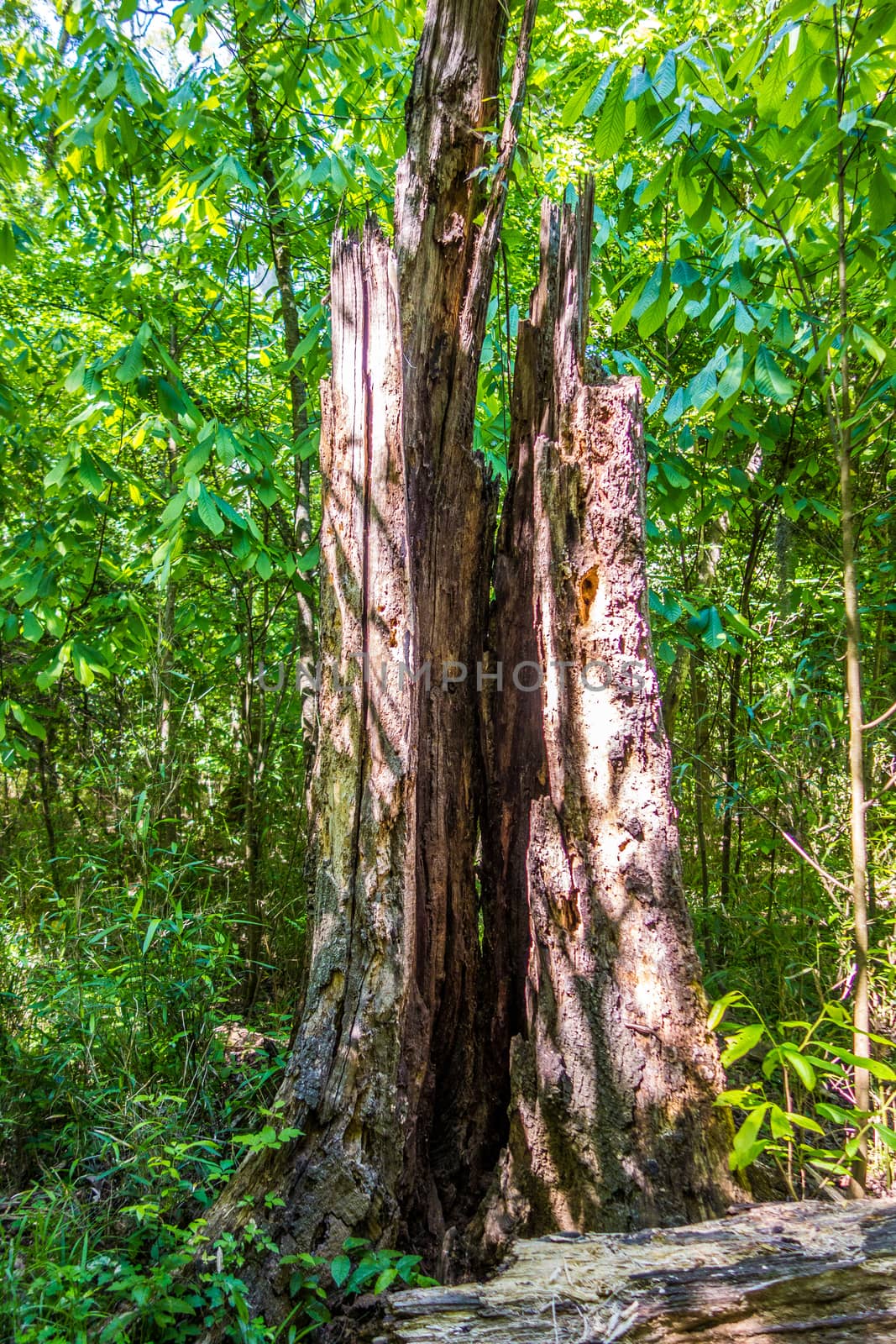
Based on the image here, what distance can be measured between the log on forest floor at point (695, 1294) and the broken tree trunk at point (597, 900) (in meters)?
0.25

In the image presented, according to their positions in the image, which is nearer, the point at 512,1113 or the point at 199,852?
the point at 512,1113

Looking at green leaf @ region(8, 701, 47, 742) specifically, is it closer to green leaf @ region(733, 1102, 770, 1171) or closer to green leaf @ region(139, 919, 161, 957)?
green leaf @ region(139, 919, 161, 957)

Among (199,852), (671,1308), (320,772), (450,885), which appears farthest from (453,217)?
(199,852)

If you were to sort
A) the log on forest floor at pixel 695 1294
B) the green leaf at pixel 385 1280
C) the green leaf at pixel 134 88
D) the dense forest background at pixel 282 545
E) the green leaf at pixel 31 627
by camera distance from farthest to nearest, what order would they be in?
the green leaf at pixel 31 627 → the green leaf at pixel 134 88 → the dense forest background at pixel 282 545 → the green leaf at pixel 385 1280 → the log on forest floor at pixel 695 1294

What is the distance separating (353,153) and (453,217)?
868mm

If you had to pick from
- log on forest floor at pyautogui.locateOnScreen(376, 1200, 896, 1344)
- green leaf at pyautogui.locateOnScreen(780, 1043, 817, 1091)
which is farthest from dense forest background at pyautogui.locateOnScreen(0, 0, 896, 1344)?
log on forest floor at pyautogui.locateOnScreen(376, 1200, 896, 1344)

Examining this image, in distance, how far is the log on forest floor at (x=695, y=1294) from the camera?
1532mm

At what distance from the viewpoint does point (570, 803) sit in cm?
216

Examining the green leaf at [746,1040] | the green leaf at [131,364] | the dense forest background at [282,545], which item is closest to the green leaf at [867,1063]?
the dense forest background at [282,545]

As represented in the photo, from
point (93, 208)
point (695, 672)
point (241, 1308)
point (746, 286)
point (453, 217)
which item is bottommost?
point (241, 1308)

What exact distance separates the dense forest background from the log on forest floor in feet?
0.54

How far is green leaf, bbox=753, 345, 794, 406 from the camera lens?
2.30m

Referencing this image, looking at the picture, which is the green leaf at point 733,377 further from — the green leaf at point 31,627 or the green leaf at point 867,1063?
the green leaf at point 31,627

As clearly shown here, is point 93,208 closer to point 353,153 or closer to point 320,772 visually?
point 353,153
